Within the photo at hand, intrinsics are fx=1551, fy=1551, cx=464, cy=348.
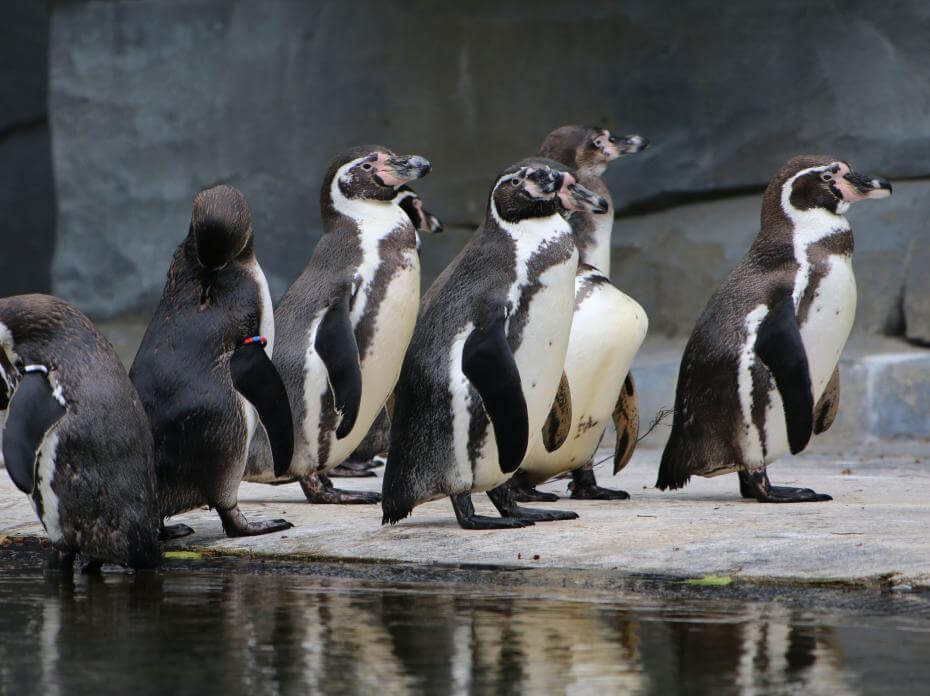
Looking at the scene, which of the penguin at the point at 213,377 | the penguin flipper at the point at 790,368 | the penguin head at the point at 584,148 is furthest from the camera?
the penguin head at the point at 584,148

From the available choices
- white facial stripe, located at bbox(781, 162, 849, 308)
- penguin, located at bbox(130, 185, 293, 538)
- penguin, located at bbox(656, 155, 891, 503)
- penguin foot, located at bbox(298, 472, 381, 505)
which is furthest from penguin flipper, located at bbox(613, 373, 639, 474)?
penguin, located at bbox(130, 185, 293, 538)

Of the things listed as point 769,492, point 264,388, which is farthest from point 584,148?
point 264,388

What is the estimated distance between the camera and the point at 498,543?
471cm

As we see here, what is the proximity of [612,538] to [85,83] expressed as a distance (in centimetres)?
833

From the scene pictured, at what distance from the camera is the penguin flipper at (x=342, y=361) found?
5.79 meters

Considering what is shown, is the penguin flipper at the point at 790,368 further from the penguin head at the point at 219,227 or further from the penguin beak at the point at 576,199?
the penguin head at the point at 219,227

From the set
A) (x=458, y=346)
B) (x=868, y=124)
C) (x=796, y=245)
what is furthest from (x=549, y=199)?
(x=868, y=124)

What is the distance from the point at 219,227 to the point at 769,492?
7.52 ft

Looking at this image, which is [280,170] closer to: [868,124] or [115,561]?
[868,124]

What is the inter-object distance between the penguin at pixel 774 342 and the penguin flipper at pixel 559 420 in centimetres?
64

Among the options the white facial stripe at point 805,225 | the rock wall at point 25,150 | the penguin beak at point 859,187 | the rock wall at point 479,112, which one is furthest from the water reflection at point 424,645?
the rock wall at point 25,150

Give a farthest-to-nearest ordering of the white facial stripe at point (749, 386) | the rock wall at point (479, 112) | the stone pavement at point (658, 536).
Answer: the rock wall at point (479, 112) → the white facial stripe at point (749, 386) → the stone pavement at point (658, 536)

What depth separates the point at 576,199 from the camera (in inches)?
216

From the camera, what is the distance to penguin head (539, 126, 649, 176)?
7023 mm
